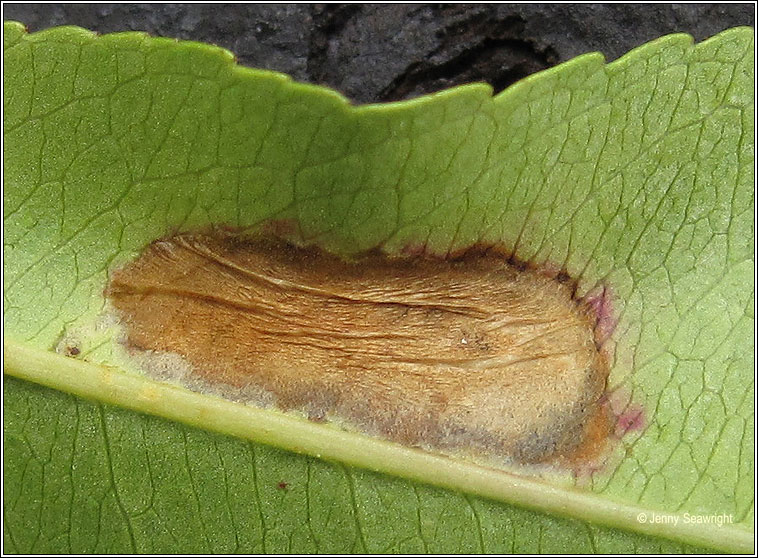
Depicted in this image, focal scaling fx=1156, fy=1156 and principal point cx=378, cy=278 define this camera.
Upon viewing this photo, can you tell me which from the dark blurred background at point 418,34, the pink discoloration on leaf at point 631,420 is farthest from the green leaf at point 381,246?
the dark blurred background at point 418,34

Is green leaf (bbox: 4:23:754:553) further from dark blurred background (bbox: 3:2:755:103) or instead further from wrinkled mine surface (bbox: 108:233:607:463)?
dark blurred background (bbox: 3:2:755:103)

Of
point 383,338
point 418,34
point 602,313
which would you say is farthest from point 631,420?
point 418,34

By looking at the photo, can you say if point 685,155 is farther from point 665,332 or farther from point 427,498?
point 427,498

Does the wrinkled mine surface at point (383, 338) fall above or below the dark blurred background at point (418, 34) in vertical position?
below

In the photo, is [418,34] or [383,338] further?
[418,34]

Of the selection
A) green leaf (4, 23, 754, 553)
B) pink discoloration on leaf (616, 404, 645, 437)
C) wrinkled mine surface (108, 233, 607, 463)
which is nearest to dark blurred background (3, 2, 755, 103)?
green leaf (4, 23, 754, 553)

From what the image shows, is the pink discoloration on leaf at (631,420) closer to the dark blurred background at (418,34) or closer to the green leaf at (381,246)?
the green leaf at (381,246)

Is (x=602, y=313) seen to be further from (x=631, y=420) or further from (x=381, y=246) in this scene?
(x=381, y=246)
